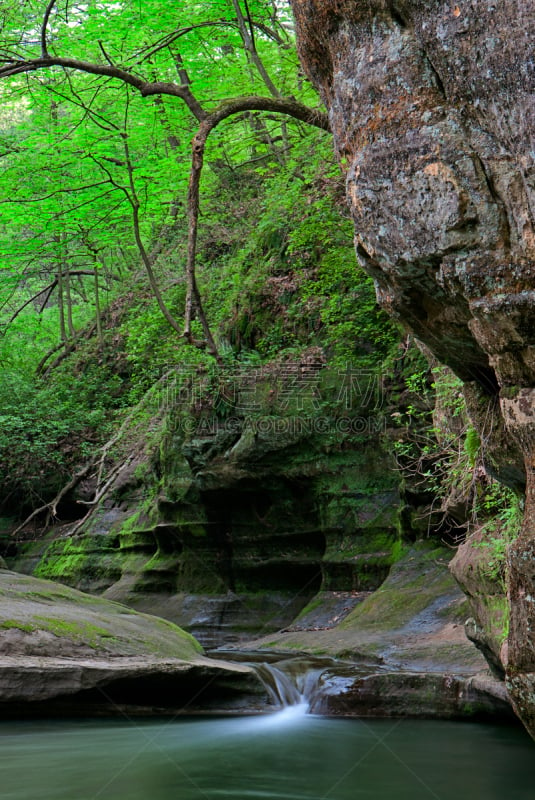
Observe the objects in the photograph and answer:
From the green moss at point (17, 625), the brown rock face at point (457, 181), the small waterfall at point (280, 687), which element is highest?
the brown rock face at point (457, 181)

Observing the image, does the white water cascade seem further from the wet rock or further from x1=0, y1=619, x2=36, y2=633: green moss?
x1=0, y1=619, x2=36, y2=633: green moss

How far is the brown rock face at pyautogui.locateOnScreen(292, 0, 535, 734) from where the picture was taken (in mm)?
4066

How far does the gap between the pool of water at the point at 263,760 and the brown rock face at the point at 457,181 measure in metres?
1.94

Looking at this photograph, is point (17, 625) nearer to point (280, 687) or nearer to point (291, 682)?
point (280, 687)

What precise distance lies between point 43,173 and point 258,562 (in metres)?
8.74

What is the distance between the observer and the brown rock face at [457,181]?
407 cm

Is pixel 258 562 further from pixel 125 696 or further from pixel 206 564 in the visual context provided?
pixel 125 696

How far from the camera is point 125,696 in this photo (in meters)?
7.72

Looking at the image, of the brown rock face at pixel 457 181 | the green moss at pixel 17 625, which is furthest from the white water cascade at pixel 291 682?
the brown rock face at pixel 457 181

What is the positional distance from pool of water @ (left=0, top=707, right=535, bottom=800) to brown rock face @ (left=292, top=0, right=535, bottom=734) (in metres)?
1.94

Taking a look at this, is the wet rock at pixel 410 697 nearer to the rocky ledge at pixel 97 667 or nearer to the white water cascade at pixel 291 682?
the white water cascade at pixel 291 682

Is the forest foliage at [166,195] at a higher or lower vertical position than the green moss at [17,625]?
higher

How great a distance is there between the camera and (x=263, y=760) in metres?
6.55

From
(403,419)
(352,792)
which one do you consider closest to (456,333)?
(352,792)
